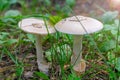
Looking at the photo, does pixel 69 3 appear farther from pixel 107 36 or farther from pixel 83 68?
pixel 83 68

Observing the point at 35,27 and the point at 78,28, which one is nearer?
the point at 78,28

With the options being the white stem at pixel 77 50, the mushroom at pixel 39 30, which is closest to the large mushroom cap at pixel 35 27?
the mushroom at pixel 39 30

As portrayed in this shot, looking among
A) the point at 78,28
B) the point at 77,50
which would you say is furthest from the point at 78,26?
the point at 77,50

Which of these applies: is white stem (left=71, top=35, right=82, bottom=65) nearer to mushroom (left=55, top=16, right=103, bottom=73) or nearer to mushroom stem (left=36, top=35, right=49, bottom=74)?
mushroom (left=55, top=16, right=103, bottom=73)

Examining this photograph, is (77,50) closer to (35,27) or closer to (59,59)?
(59,59)

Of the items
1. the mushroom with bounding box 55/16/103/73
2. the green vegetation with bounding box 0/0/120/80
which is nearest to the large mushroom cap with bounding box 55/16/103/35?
the mushroom with bounding box 55/16/103/73

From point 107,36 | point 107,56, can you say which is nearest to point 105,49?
point 107,56
